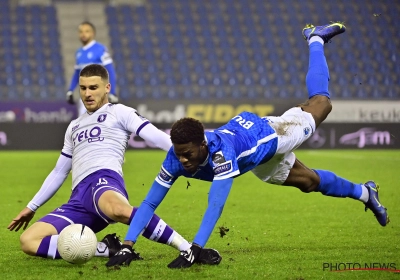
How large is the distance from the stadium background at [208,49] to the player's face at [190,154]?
48.7 feet

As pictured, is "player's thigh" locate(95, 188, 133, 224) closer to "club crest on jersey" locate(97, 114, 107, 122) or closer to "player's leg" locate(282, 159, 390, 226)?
"club crest on jersey" locate(97, 114, 107, 122)

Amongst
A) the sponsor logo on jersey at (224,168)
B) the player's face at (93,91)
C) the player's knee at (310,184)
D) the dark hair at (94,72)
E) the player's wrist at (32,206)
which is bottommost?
the player's knee at (310,184)

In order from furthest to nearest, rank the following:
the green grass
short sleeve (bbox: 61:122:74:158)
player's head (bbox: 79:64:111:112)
Result: short sleeve (bbox: 61:122:74:158)
player's head (bbox: 79:64:111:112)
the green grass

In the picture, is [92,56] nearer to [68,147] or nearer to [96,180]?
[68,147]

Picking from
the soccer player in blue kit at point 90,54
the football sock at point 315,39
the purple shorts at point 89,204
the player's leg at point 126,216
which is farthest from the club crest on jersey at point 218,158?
the soccer player in blue kit at point 90,54

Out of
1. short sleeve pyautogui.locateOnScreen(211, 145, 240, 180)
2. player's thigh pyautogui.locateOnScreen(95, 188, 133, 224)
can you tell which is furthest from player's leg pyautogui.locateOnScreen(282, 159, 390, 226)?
player's thigh pyautogui.locateOnScreen(95, 188, 133, 224)

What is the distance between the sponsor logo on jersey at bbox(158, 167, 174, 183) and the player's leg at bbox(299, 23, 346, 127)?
161cm

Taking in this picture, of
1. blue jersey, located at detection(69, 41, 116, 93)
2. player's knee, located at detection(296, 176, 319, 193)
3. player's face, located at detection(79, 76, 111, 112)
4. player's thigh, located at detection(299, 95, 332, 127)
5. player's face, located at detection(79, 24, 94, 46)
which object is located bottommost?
player's knee, located at detection(296, 176, 319, 193)

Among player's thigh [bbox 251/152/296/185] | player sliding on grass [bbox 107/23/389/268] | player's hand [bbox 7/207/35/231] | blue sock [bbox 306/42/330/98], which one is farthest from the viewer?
blue sock [bbox 306/42/330/98]

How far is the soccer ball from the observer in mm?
4781

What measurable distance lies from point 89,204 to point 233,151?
1201 millimetres

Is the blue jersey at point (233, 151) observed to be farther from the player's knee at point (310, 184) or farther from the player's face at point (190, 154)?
the player's knee at point (310, 184)

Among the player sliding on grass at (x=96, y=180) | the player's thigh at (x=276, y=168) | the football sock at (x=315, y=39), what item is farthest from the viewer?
the football sock at (x=315, y=39)

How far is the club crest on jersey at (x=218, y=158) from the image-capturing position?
4598mm
